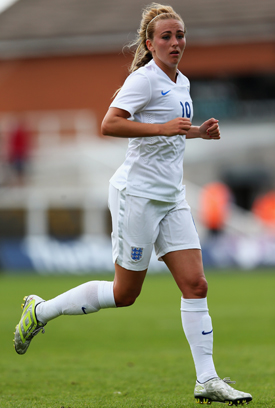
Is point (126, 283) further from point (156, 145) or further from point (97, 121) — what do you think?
point (97, 121)

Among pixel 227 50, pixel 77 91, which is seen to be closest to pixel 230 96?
pixel 227 50

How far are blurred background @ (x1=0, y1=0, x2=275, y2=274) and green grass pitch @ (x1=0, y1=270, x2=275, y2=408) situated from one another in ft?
24.8

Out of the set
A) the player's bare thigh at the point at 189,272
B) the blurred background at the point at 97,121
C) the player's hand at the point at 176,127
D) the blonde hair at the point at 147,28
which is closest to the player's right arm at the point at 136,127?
the player's hand at the point at 176,127

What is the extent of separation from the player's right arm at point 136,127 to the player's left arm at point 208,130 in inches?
18.5

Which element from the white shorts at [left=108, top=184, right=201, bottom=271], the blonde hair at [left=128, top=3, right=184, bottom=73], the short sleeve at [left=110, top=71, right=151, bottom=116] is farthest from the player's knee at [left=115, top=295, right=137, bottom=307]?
the blonde hair at [left=128, top=3, right=184, bottom=73]

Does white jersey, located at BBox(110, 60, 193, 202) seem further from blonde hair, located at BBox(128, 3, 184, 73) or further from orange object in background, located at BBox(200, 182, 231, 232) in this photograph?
orange object in background, located at BBox(200, 182, 231, 232)

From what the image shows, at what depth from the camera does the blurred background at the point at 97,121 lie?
2256cm

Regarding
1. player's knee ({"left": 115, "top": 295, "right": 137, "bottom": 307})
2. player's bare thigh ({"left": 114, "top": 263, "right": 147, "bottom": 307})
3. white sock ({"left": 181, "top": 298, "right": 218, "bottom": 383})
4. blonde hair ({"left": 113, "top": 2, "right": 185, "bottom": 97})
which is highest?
blonde hair ({"left": 113, "top": 2, "right": 185, "bottom": 97})

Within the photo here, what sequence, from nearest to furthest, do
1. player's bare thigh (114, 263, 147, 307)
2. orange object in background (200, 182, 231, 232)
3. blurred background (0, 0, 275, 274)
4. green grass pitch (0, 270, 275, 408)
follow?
player's bare thigh (114, 263, 147, 307) < green grass pitch (0, 270, 275, 408) < orange object in background (200, 182, 231, 232) < blurred background (0, 0, 275, 274)

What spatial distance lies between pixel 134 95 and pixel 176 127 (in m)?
0.37

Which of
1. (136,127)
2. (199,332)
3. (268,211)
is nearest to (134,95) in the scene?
(136,127)

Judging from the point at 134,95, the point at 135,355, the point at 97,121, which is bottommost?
the point at 135,355

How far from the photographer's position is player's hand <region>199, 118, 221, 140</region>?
5230 mm

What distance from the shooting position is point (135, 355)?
8.01 metres
